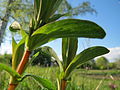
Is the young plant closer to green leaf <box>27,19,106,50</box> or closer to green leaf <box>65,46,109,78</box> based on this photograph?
green leaf <box>65,46,109,78</box>

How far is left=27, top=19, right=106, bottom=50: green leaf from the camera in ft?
1.17

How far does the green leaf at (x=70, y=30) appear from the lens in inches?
14.1

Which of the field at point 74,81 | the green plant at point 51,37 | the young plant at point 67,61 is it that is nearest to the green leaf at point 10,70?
the green plant at point 51,37

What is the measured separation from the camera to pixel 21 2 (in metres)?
13.0

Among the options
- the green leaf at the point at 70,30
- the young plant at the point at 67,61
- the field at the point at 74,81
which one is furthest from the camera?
the field at the point at 74,81

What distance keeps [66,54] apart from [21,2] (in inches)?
515

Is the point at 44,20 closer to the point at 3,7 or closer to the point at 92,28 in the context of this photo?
the point at 92,28

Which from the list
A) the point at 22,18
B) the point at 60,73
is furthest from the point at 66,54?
the point at 22,18

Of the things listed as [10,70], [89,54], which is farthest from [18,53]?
[89,54]

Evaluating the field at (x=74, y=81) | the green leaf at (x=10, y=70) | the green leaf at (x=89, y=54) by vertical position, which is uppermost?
the green leaf at (x=89, y=54)

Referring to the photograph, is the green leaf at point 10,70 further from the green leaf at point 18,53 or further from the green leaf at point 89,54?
the green leaf at point 89,54

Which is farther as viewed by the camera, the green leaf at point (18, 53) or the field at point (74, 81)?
the field at point (74, 81)

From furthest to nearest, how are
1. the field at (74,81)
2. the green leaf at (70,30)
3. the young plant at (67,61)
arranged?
the field at (74,81), the young plant at (67,61), the green leaf at (70,30)

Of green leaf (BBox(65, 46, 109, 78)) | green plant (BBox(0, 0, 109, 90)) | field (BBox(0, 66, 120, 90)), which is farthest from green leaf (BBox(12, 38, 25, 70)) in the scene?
field (BBox(0, 66, 120, 90))
